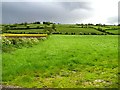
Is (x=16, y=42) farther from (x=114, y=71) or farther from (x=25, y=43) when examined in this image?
(x=114, y=71)

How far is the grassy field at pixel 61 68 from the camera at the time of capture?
23.3 meters

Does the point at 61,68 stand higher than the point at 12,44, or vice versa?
the point at 12,44

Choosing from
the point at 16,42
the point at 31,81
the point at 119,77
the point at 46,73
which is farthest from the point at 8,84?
the point at 16,42

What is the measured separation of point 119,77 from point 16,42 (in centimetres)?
2150

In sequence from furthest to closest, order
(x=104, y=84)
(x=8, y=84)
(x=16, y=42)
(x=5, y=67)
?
(x=16, y=42)
(x=5, y=67)
(x=8, y=84)
(x=104, y=84)

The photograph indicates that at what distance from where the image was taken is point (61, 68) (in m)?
28.9

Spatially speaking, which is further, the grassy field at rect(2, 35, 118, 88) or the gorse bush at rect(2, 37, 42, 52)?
the gorse bush at rect(2, 37, 42, 52)

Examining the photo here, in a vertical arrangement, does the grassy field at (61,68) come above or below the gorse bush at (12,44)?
below

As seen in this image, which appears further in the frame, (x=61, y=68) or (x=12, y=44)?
(x=12, y=44)

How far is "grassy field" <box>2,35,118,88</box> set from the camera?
23328mm

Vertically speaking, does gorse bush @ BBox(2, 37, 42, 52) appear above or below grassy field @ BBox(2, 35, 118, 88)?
above

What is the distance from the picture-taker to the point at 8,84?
941 inches

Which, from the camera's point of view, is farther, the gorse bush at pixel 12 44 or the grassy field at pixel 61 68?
the gorse bush at pixel 12 44

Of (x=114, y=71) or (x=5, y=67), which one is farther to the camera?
(x=5, y=67)
